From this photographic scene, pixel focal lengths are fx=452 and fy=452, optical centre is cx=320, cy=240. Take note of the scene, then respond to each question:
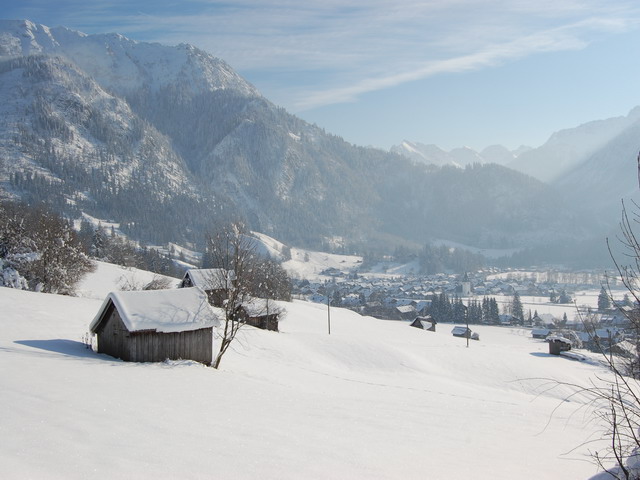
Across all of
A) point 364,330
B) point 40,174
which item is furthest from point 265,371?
point 40,174

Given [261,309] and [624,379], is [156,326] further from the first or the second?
[261,309]

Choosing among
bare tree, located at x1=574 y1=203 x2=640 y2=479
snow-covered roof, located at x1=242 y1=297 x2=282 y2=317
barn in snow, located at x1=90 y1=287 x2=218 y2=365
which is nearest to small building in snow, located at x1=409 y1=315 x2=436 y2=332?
snow-covered roof, located at x1=242 y1=297 x2=282 y2=317

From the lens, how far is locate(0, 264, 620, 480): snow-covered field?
8.27 m

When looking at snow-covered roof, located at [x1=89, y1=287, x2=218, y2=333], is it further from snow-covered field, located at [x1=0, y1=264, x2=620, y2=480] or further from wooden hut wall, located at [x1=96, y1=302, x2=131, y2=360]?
snow-covered field, located at [x1=0, y1=264, x2=620, y2=480]

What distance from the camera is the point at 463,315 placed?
109812mm

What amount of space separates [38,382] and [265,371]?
509 inches

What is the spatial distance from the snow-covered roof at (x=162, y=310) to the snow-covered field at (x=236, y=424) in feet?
5.94

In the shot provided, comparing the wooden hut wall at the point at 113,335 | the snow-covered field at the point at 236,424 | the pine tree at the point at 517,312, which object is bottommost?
the pine tree at the point at 517,312

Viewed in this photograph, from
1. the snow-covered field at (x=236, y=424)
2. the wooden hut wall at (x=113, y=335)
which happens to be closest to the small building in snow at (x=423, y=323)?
the snow-covered field at (x=236, y=424)

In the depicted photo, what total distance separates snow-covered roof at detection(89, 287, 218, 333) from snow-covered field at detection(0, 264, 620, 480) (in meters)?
1.81

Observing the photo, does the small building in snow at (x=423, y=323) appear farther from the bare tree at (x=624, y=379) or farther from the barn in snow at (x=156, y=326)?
the bare tree at (x=624, y=379)

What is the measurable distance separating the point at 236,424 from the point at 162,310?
11314mm

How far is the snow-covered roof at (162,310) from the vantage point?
20.4 meters

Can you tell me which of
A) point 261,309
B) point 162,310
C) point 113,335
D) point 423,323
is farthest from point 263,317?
point 423,323
